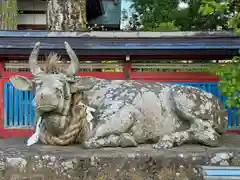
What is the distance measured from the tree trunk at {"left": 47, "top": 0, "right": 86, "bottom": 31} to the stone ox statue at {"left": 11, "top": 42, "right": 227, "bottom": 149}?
3790 mm

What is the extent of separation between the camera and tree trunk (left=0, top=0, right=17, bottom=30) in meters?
10.6

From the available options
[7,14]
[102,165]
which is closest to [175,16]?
[7,14]

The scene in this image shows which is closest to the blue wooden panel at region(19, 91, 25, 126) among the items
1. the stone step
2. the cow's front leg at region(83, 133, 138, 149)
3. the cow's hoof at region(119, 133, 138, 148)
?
the cow's front leg at region(83, 133, 138, 149)

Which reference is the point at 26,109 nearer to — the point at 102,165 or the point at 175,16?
the point at 102,165

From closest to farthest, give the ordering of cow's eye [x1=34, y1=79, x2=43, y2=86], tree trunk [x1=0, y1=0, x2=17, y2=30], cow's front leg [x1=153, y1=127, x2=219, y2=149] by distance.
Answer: cow's eye [x1=34, y1=79, x2=43, y2=86] → cow's front leg [x1=153, y1=127, x2=219, y2=149] → tree trunk [x1=0, y1=0, x2=17, y2=30]

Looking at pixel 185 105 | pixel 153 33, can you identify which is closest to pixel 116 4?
pixel 153 33

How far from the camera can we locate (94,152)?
449 centimetres

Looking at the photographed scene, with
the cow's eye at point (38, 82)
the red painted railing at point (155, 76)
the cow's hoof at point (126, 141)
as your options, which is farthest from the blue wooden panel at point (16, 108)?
the cow's hoof at point (126, 141)

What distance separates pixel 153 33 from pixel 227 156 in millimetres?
3128

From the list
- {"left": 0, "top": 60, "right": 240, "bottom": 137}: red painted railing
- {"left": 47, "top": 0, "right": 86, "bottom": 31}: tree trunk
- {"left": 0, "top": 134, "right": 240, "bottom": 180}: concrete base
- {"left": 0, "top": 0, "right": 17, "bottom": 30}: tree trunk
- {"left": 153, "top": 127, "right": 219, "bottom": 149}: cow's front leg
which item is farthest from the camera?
{"left": 0, "top": 0, "right": 17, "bottom": 30}: tree trunk

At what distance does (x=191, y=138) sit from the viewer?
504 centimetres

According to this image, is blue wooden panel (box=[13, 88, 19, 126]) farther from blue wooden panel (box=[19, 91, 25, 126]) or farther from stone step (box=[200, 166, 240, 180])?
stone step (box=[200, 166, 240, 180])

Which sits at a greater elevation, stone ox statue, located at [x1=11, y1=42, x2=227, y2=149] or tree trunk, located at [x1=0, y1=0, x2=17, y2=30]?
tree trunk, located at [x1=0, y1=0, x2=17, y2=30]

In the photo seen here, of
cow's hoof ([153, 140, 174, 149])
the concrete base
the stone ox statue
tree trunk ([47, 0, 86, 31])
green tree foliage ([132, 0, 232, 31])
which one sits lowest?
the concrete base
